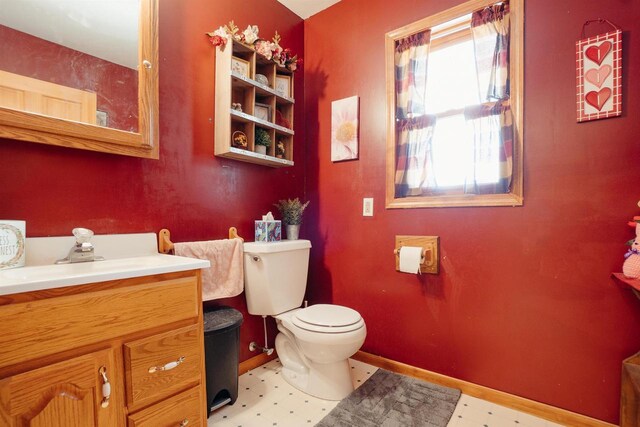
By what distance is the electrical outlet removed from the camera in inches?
77.6

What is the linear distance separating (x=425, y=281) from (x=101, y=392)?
5.05 feet

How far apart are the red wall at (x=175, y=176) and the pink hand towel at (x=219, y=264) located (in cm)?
11

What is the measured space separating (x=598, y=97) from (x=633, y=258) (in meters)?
0.69

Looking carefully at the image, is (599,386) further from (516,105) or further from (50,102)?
(50,102)

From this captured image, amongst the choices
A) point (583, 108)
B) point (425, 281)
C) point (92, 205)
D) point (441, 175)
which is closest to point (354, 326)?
point (425, 281)

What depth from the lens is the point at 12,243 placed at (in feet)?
3.31

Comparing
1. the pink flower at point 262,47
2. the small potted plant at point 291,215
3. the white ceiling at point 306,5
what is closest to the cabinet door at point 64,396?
the small potted plant at point 291,215

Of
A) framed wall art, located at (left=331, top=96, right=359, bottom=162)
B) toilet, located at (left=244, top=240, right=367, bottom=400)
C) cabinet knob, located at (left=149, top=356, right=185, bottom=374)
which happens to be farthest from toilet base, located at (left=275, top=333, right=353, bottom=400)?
framed wall art, located at (left=331, top=96, right=359, bottom=162)

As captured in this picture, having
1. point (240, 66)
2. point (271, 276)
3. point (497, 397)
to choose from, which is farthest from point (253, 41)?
point (497, 397)

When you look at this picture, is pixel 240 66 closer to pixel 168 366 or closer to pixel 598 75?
pixel 168 366

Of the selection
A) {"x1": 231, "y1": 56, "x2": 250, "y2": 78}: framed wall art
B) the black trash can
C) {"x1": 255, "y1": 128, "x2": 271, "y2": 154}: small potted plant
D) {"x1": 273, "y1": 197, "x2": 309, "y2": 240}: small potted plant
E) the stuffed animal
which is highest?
{"x1": 231, "y1": 56, "x2": 250, "y2": 78}: framed wall art

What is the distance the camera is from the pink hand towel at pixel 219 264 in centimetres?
150

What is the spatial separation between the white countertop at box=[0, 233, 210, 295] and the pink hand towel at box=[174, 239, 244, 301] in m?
0.17

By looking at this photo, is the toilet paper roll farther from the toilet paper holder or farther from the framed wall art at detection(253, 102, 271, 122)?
the framed wall art at detection(253, 102, 271, 122)
